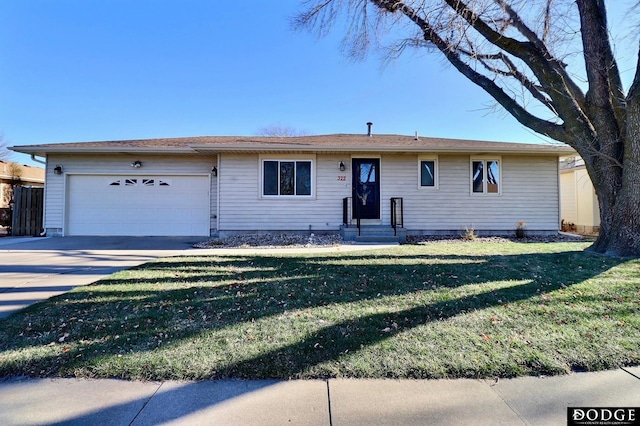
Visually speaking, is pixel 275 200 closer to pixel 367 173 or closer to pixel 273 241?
pixel 273 241

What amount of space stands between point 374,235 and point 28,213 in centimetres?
1179

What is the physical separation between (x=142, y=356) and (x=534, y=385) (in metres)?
2.85

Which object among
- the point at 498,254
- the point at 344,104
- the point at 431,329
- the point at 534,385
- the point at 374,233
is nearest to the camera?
the point at 534,385

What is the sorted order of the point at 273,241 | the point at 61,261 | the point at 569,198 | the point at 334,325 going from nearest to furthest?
the point at 334,325
the point at 61,261
the point at 273,241
the point at 569,198

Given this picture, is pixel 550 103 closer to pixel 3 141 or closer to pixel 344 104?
pixel 344 104

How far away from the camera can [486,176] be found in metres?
10.2

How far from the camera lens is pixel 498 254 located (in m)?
6.17

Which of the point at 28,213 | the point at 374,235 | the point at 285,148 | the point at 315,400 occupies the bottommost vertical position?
the point at 315,400

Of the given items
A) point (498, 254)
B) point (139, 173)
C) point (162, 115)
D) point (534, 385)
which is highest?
point (162, 115)

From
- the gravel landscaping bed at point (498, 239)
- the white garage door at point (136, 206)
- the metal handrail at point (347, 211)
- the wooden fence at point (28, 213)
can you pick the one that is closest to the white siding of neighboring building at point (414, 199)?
the metal handrail at point (347, 211)

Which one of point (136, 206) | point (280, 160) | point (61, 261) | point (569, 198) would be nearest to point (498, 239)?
point (280, 160)

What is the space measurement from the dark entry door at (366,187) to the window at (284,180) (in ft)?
5.23

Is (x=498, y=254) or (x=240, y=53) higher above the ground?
(x=240, y=53)

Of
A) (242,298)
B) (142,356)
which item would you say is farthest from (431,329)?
(142,356)
